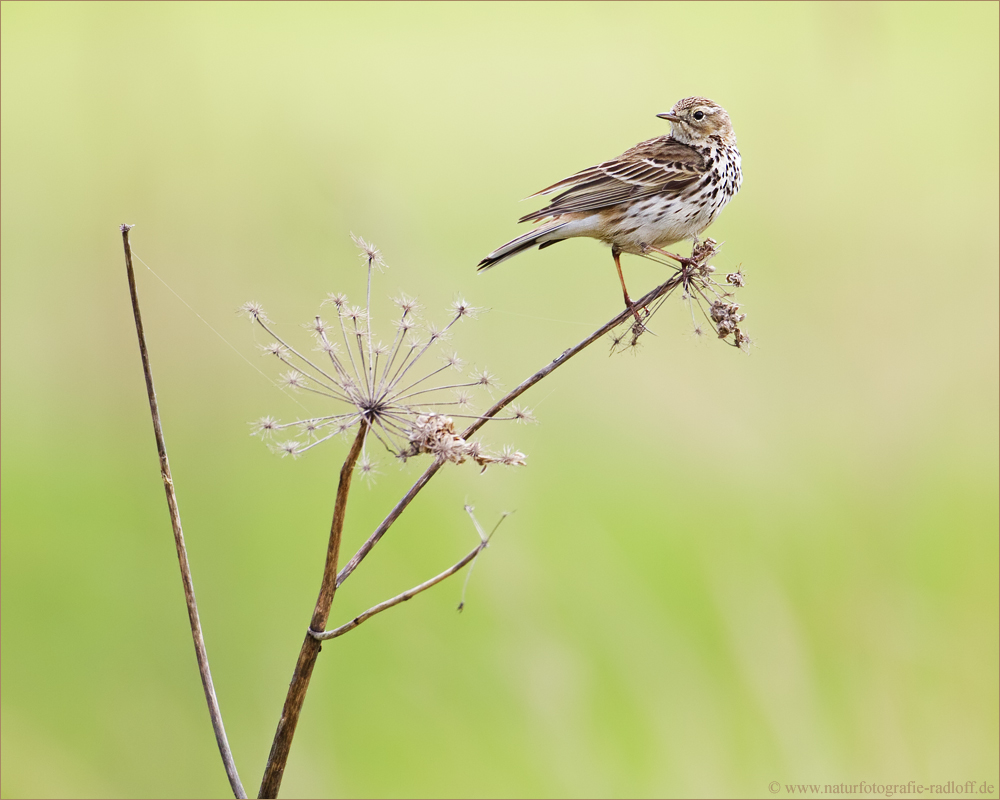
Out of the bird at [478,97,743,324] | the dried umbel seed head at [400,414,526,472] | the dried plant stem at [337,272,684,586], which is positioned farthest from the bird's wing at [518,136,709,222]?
Answer: the dried umbel seed head at [400,414,526,472]

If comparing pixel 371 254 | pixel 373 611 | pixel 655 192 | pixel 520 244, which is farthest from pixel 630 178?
pixel 373 611

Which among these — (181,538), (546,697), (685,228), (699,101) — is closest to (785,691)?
(546,697)

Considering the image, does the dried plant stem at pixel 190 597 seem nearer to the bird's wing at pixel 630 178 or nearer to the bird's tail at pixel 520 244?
the bird's tail at pixel 520 244

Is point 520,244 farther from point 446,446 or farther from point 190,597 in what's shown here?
point 190,597

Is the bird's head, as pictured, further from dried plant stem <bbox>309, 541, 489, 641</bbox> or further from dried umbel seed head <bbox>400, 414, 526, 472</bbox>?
dried plant stem <bbox>309, 541, 489, 641</bbox>

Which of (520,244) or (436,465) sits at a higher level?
(520,244)
